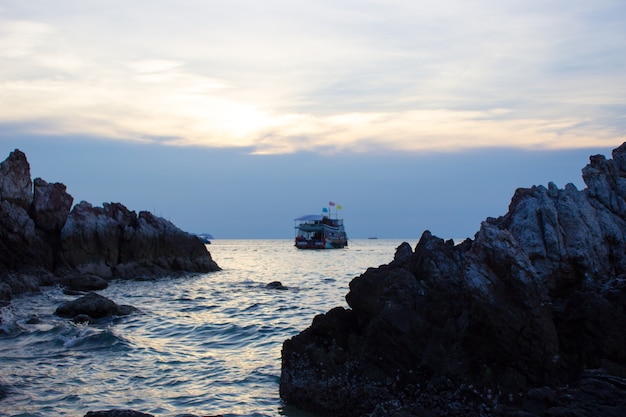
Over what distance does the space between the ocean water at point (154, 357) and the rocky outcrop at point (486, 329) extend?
5.37 ft

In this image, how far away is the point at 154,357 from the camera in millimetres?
16672

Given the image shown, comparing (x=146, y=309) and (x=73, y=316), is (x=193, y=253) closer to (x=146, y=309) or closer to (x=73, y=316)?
(x=146, y=309)

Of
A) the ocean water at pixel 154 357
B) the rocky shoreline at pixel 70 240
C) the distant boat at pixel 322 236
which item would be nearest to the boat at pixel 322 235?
the distant boat at pixel 322 236

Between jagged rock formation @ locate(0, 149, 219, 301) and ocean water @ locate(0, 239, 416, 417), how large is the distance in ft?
30.0

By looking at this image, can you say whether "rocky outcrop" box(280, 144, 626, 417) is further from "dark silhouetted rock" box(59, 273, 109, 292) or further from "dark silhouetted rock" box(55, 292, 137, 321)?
"dark silhouetted rock" box(59, 273, 109, 292)

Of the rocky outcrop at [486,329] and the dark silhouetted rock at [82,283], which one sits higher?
the rocky outcrop at [486,329]

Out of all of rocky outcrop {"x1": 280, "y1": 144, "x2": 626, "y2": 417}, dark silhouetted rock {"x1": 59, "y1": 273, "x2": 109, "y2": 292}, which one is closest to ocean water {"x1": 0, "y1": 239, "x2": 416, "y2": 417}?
rocky outcrop {"x1": 280, "y1": 144, "x2": 626, "y2": 417}

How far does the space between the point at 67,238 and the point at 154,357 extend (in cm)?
2788

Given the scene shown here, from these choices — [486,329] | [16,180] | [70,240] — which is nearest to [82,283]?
[70,240]

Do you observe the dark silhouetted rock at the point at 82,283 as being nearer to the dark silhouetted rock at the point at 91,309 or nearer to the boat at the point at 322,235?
the dark silhouetted rock at the point at 91,309

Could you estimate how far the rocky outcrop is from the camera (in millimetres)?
9484

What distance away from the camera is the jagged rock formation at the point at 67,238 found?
3797 centimetres

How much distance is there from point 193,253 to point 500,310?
4608 centimetres

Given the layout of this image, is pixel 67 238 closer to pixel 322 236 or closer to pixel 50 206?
pixel 50 206
